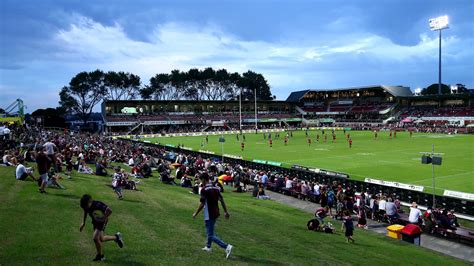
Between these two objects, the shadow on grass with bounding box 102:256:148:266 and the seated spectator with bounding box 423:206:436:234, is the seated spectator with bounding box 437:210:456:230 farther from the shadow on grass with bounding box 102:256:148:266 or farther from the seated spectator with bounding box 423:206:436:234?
the shadow on grass with bounding box 102:256:148:266

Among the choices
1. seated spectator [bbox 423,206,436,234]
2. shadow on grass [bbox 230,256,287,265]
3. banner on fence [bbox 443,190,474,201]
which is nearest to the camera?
shadow on grass [bbox 230,256,287,265]

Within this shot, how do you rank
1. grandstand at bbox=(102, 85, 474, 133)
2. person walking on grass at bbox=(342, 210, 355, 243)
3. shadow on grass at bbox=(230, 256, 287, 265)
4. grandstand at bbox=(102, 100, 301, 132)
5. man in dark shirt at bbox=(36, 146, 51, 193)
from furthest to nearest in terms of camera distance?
grandstand at bbox=(102, 100, 301, 132)
grandstand at bbox=(102, 85, 474, 133)
man in dark shirt at bbox=(36, 146, 51, 193)
person walking on grass at bbox=(342, 210, 355, 243)
shadow on grass at bbox=(230, 256, 287, 265)

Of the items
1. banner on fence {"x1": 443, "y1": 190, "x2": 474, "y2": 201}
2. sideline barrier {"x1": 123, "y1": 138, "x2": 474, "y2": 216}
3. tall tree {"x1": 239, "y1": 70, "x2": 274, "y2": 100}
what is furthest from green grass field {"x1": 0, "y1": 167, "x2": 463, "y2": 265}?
tall tree {"x1": 239, "y1": 70, "x2": 274, "y2": 100}

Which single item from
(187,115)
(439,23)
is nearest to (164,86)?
(187,115)

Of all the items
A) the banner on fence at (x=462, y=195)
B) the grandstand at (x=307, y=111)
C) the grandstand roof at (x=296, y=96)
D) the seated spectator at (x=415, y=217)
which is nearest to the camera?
the seated spectator at (x=415, y=217)

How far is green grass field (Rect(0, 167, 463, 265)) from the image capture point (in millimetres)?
8758

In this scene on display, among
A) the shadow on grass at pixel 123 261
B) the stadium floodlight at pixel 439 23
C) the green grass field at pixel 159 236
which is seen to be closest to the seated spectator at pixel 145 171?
the green grass field at pixel 159 236

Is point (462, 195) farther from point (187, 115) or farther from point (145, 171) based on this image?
point (187, 115)

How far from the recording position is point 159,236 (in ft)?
34.4

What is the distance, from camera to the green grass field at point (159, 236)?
8758 mm

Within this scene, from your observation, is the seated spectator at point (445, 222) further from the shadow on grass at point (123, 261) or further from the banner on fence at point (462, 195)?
the shadow on grass at point (123, 261)

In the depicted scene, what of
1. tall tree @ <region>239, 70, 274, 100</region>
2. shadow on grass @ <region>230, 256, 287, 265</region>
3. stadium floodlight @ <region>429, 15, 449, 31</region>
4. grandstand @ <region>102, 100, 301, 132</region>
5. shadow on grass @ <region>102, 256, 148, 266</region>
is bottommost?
shadow on grass @ <region>230, 256, 287, 265</region>

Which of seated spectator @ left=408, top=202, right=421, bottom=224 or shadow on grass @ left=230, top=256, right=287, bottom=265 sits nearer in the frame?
shadow on grass @ left=230, top=256, right=287, bottom=265

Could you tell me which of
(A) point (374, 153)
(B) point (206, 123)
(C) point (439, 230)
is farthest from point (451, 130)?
(C) point (439, 230)
